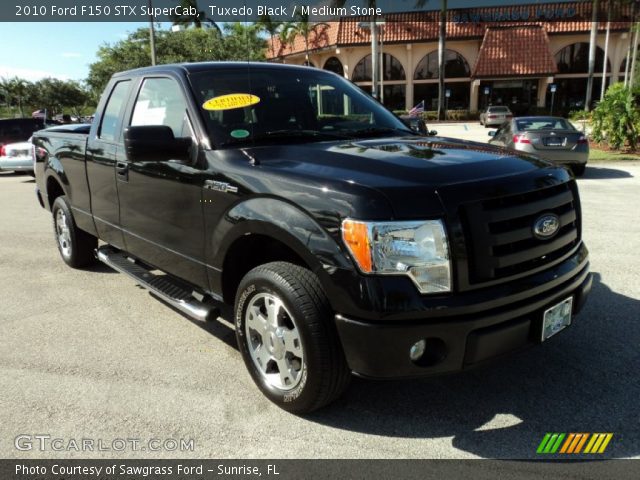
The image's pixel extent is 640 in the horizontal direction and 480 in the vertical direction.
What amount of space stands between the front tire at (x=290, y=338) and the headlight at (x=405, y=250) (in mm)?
342

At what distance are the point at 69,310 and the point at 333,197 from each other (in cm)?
323

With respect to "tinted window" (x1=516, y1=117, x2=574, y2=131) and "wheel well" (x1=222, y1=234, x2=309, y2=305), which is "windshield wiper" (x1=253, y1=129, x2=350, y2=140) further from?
"tinted window" (x1=516, y1=117, x2=574, y2=131)

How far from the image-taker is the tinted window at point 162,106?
360cm

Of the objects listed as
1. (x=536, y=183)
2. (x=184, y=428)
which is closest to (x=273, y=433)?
(x=184, y=428)

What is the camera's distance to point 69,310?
467cm

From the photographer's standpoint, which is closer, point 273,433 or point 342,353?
point 342,353

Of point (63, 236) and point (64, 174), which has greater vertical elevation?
point (64, 174)

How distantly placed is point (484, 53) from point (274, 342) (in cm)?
4464

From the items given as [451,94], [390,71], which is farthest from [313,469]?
[390,71]

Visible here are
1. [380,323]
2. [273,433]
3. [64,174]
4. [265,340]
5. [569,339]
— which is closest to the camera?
[380,323]

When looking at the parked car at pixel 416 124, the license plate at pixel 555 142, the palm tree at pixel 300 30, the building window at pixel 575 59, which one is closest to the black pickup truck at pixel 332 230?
the parked car at pixel 416 124

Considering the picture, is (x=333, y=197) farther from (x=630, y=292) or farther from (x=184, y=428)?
(x=630, y=292)

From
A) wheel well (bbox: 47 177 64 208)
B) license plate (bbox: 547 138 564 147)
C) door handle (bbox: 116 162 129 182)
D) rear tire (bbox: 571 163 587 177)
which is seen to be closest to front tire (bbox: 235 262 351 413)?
door handle (bbox: 116 162 129 182)

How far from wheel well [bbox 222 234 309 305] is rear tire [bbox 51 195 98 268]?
2.94 metres
